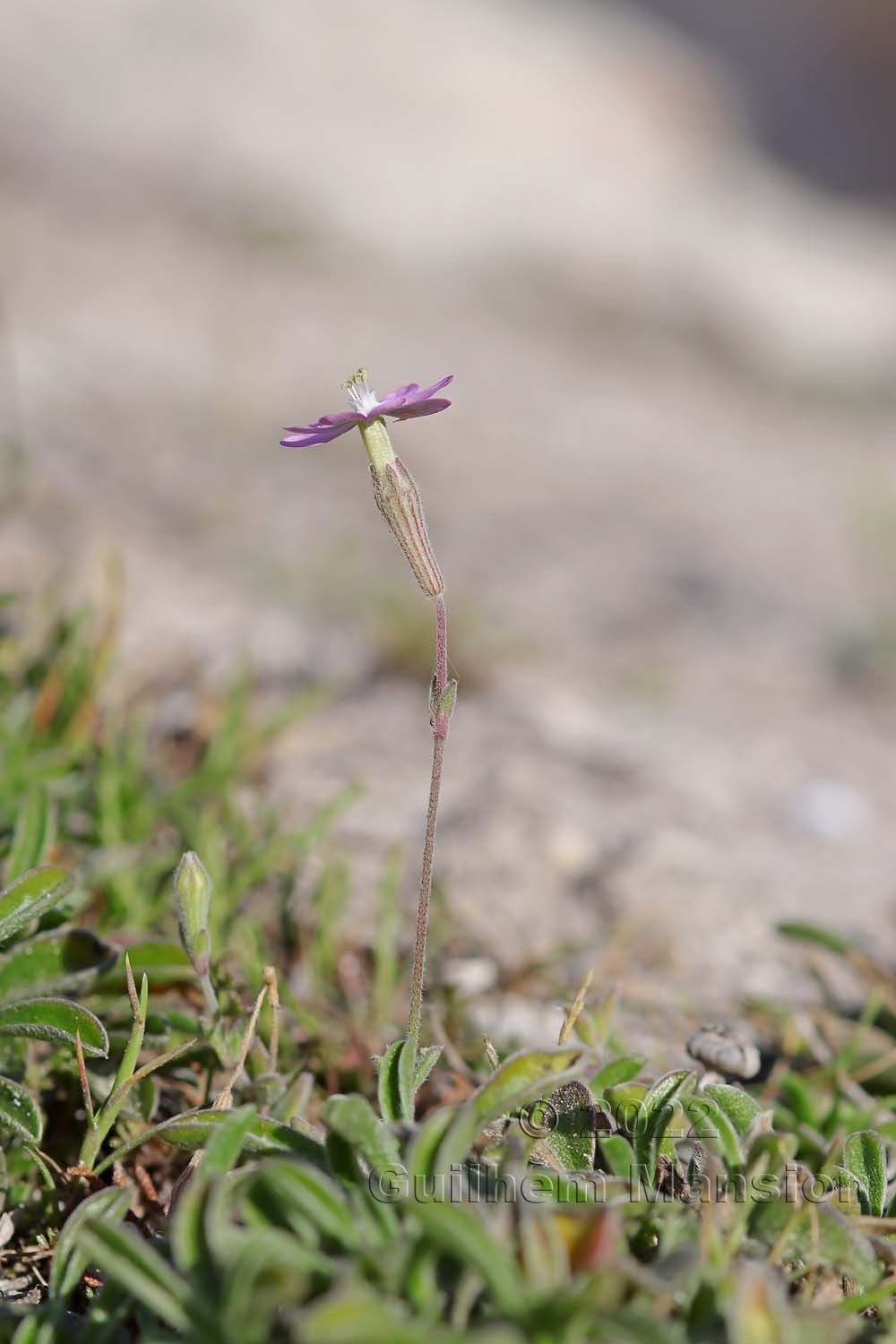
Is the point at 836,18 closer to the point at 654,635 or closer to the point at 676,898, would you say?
the point at 654,635

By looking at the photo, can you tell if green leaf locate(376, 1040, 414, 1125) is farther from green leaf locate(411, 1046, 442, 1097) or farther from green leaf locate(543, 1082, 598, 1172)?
green leaf locate(543, 1082, 598, 1172)

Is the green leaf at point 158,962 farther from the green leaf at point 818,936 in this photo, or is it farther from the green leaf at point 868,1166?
the green leaf at point 818,936

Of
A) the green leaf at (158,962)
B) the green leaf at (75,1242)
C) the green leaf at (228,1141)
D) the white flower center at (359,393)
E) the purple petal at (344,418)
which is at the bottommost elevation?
the green leaf at (75,1242)

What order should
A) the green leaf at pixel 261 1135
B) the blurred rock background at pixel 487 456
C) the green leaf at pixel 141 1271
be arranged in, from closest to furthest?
the green leaf at pixel 141 1271, the green leaf at pixel 261 1135, the blurred rock background at pixel 487 456

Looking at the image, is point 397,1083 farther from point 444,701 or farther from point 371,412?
point 371,412

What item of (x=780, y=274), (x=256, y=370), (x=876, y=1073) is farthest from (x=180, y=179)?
(x=876, y=1073)

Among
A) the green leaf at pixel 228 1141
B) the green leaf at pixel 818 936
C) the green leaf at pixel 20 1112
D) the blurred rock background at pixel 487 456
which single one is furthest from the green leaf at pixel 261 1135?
the green leaf at pixel 818 936

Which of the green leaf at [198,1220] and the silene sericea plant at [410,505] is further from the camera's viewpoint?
the silene sericea plant at [410,505]
